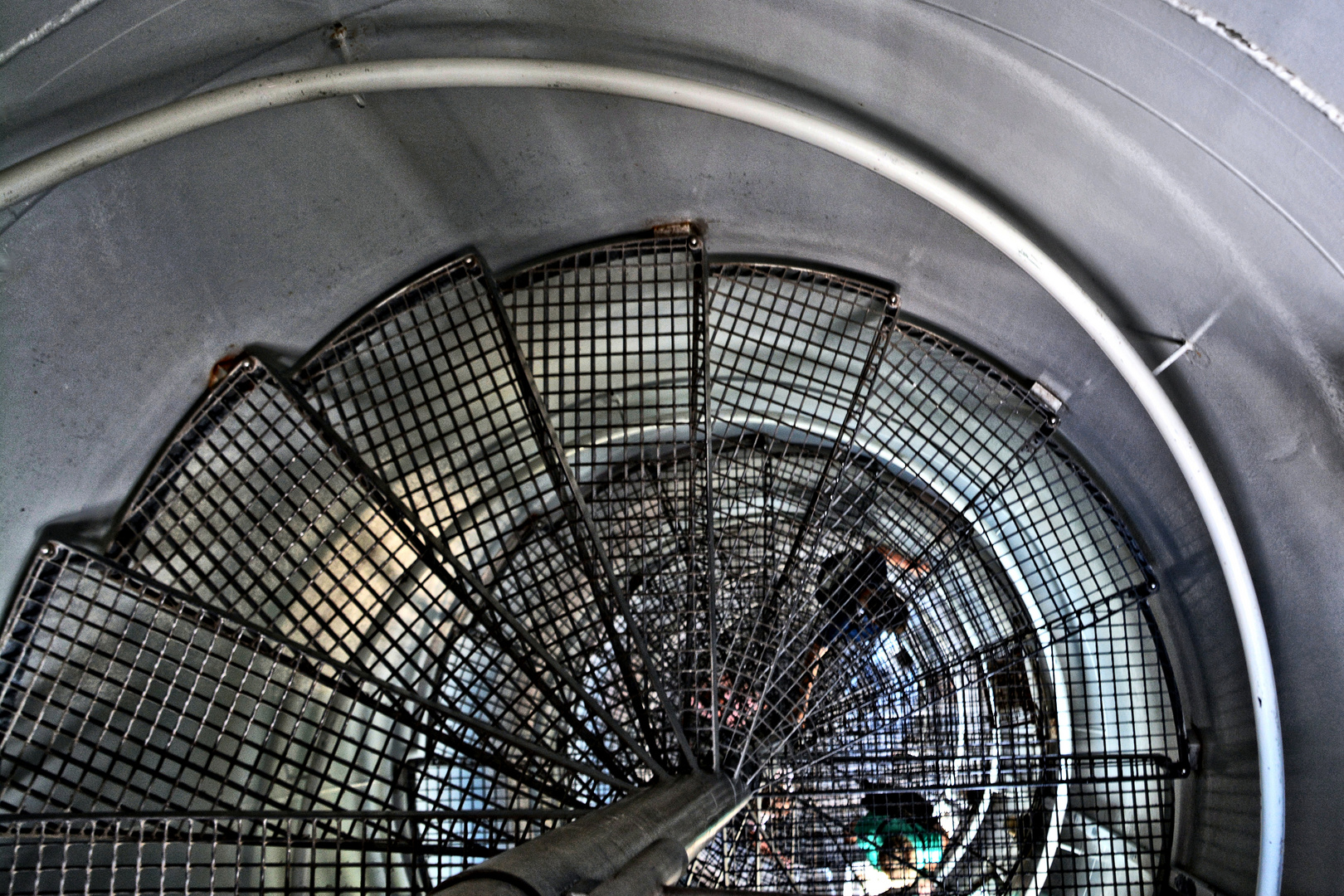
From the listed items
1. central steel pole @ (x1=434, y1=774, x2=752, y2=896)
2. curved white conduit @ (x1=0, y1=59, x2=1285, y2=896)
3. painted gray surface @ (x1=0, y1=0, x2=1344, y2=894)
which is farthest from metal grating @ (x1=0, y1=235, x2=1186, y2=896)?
curved white conduit @ (x1=0, y1=59, x2=1285, y2=896)

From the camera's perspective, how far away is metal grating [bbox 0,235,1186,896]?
3.47 m

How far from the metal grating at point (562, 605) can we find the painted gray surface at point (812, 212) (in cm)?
24

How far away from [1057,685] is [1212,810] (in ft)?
3.97

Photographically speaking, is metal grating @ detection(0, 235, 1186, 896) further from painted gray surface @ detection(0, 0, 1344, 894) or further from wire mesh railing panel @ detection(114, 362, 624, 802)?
painted gray surface @ detection(0, 0, 1344, 894)

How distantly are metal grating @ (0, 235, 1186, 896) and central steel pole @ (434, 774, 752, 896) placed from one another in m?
0.39

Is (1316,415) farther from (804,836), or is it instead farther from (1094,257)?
(804,836)

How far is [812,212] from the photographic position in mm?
3891

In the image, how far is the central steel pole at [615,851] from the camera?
179cm

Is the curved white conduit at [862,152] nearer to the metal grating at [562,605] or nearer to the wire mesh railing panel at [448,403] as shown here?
the metal grating at [562,605]

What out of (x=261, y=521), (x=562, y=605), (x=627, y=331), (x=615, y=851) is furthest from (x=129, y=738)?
(x=627, y=331)

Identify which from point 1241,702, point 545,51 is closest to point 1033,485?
point 1241,702

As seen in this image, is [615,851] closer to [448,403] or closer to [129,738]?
[129,738]

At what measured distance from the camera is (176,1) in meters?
2.66

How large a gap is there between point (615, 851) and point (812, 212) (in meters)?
2.56
